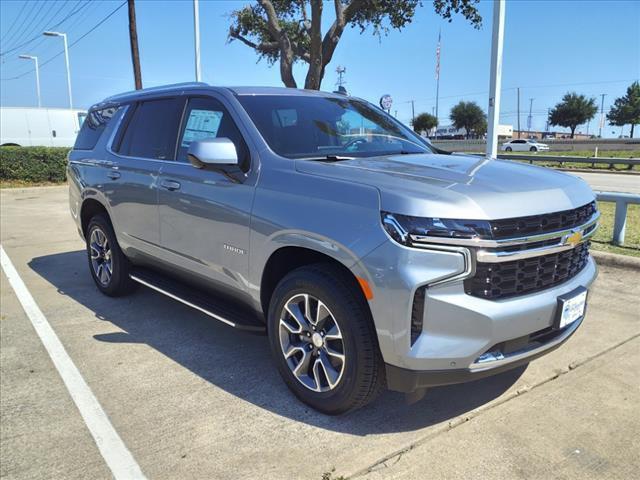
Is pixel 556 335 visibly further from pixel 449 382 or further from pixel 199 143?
pixel 199 143

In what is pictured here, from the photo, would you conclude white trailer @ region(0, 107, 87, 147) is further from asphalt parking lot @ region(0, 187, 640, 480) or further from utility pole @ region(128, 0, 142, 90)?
asphalt parking lot @ region(0, 187, 640, 480)

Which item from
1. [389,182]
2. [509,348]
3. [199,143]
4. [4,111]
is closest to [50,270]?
[199,143]

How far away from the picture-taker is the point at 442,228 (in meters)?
2.50

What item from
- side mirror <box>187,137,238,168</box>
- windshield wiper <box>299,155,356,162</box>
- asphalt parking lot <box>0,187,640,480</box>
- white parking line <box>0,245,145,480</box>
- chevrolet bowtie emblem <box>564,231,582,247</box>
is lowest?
white parking line <box>0,245,145,480</box>

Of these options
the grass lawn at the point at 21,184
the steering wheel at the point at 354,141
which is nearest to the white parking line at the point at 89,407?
the steering wheel at the point at 354,141

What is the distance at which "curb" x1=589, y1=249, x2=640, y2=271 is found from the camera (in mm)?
5984

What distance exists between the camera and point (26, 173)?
17312 mm

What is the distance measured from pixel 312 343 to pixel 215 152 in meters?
1.31

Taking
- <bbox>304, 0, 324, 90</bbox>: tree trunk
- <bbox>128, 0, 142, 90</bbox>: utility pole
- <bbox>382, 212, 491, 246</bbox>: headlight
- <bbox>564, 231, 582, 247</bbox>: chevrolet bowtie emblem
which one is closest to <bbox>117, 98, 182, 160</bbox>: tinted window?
<bbox>382, 212, 491, 246</bbox>: headlight

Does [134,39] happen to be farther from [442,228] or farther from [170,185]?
[442,228]

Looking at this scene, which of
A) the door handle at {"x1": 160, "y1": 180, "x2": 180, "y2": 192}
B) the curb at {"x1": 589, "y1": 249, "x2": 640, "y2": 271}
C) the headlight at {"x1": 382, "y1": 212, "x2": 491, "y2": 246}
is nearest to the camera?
the headlight at {"x1": 382, "y1": 212, "x2": 491, "y2": 246}

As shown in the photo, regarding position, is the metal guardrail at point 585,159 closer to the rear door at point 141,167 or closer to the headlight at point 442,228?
the rear door at point 141,167

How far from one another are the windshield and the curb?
3224 millimetres

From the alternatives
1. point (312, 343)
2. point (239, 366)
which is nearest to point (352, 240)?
point (312, 343)
